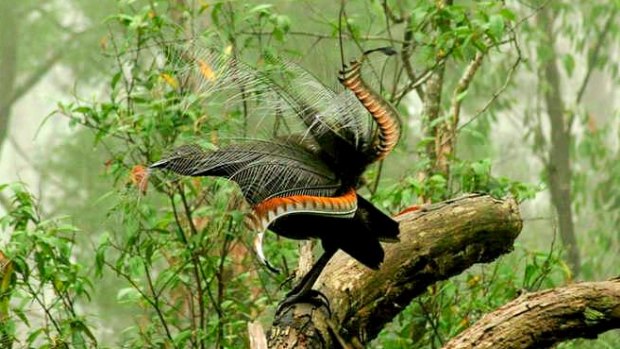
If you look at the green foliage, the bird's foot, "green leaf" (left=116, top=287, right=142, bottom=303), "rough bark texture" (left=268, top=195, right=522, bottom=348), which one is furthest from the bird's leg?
"green leaf" (left=116, top=287, right=142, bottom=303)

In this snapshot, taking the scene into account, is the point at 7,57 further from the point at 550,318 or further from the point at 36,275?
the point at 550,318

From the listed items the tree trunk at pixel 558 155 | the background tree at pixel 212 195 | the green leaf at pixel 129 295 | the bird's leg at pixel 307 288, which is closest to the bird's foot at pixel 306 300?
the bird's leg at pixel 307 288

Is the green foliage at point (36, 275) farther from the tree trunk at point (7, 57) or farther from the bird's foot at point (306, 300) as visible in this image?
the tree trunk at point (7, 57)

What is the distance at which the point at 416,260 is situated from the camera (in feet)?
11.4

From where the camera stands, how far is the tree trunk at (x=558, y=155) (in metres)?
7.49

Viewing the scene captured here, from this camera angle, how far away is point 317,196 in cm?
273

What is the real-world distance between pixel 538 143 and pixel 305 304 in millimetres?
5112

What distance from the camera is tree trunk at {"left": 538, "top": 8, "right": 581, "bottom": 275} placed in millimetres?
7492

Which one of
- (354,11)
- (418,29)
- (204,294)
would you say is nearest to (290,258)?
(204,294)

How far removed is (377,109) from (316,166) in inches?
8.6

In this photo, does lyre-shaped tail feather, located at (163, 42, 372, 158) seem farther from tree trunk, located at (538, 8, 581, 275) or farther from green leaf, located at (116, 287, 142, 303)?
tree trunk, located at (538, 8, 581, 275)

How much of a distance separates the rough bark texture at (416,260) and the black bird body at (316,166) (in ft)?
1.02

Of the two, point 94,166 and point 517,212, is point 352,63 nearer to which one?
point 517,212

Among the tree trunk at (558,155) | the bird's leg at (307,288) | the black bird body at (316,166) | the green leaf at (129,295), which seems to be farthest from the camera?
the tree trunk at (558,155)
